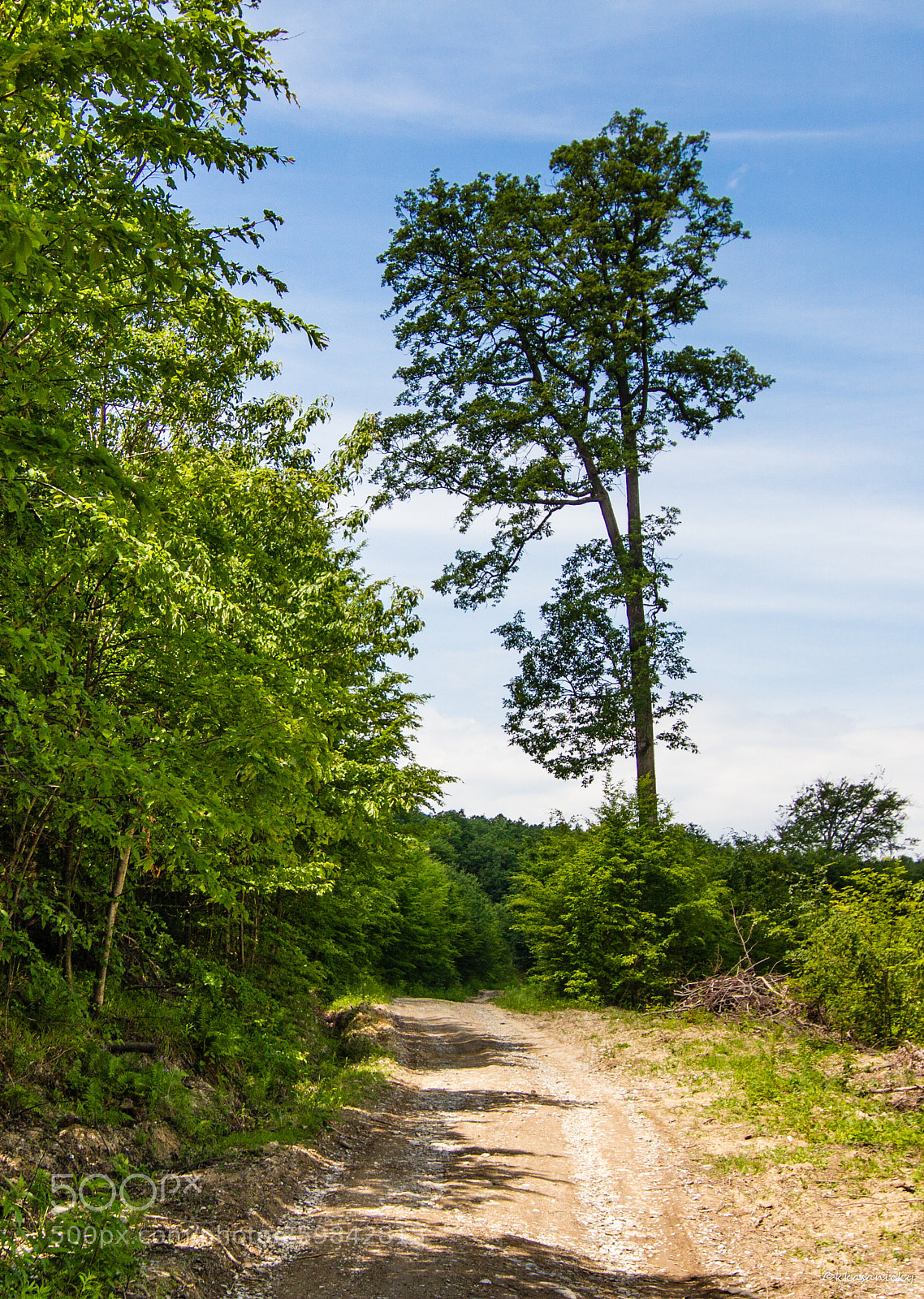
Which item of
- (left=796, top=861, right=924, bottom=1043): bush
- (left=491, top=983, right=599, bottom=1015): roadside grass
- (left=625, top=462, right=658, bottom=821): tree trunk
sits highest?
(left=625, top=462, right=658, bottom=821): tree trunk

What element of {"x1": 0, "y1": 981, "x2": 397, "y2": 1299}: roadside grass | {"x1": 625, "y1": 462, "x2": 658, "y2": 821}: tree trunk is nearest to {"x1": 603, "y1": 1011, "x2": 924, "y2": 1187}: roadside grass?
{"x1": 0, "y1": 981, "x2": 397, "y2": 1299}: roadside grass

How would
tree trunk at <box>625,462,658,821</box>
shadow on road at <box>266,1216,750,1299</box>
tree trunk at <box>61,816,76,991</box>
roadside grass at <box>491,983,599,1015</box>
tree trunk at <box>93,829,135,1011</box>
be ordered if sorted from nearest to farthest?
1. shadow on road at <box>266,1216,750,1299</box>
2. tree trunk at <box>61,816,76,991</box>
3. tree trunk at <box>93,829,135,1011</box>
4. tree trunk at <box>625,462,658,821</box>
5. roadside grass at <box>491,983,599,1015</box>

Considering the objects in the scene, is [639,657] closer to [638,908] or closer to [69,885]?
[638,908]

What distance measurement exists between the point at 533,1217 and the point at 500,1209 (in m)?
0.30

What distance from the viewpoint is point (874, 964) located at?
40.2 ft

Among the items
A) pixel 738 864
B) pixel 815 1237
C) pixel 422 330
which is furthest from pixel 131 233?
pixel 738 864

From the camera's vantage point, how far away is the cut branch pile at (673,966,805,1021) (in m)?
15.0

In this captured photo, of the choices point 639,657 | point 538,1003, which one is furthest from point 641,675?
point 538,1003

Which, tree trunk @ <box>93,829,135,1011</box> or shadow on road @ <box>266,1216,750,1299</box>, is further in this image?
tree trunk @ <box>93,829,135,1011</box>

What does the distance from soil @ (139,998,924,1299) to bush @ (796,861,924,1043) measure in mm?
3800

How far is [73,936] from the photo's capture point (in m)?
8.44

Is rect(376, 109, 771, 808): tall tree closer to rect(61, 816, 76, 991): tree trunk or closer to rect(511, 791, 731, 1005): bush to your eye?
rect(511, 791, 731, 1005): bush

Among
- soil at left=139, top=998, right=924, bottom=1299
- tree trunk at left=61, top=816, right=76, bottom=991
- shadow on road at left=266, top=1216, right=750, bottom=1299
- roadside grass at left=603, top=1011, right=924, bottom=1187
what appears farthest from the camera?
tree trunk at left=61, top=816, right=76, bottom=991

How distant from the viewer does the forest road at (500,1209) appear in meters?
5.30
